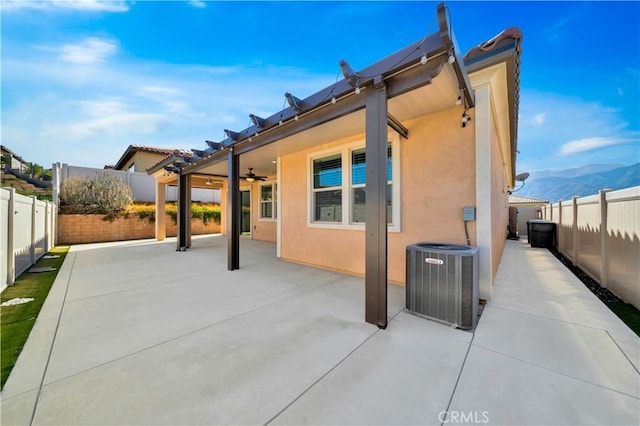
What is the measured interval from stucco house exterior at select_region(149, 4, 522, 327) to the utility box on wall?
53 cm

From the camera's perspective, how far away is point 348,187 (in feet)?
17.3

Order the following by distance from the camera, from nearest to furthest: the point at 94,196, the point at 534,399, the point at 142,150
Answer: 1. the point at 534,399
2. the point at 94,196
3. the point at 142,150

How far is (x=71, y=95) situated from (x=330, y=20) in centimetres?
813

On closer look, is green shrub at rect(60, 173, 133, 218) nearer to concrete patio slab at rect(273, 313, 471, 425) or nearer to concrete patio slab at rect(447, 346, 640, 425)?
concrete patio slab at rect(273, 313, 471, 425)

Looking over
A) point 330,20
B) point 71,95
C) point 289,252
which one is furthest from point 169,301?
point 71,95

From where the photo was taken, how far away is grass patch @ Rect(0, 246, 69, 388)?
2.26 m

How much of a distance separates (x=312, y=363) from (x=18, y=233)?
6.88 meters

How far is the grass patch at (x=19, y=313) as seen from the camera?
7.42 feet

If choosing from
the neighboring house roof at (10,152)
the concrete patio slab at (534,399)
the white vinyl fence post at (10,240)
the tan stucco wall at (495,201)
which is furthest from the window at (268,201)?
the neighboring house roof at (10,152)

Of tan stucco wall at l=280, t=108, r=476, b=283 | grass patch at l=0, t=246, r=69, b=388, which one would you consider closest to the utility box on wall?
tan stucco wall at l=280, t=108, r=476, b=283

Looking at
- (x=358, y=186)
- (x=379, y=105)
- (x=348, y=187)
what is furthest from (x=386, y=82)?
(x=348, y=187)

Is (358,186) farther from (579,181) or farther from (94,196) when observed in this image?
(579,181)

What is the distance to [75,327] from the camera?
2.85 metres

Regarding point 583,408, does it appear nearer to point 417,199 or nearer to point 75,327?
point 417,199
